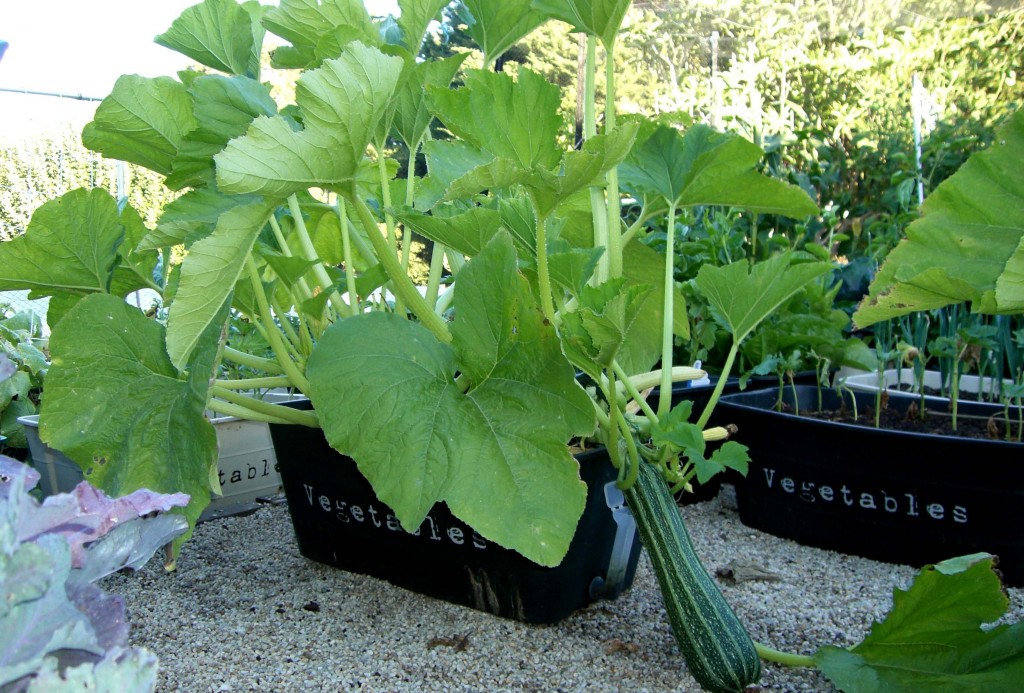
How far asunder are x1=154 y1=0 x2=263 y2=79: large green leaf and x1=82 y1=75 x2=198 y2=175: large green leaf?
0.10 meters

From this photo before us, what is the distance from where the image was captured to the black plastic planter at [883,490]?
131 cm

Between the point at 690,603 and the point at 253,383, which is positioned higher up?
the point at 253,383

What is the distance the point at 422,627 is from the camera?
115 cm

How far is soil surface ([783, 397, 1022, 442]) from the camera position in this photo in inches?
60.2

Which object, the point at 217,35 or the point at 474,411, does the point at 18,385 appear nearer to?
the point at 217,35

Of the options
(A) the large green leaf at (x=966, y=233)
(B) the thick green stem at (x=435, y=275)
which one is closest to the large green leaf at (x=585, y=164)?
(B) the thick green stem at (x=435, y=275)

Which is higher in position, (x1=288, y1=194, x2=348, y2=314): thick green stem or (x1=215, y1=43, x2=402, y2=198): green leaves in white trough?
(x1=215, y1=43, x2=402, y2=198): green leaves in white trough

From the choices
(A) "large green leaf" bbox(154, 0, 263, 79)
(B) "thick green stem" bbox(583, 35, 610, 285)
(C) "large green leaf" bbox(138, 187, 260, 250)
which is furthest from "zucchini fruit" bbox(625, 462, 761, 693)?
→ (A) "large green leaf" bbox(154, 0, 263, 79)

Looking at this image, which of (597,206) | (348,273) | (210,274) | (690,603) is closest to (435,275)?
(348,273)

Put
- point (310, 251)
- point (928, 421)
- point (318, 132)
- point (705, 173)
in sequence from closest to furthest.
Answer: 1. point (318, 132)
2. point (705, 173)
3. point (310, 251)
4. point (928, 421)

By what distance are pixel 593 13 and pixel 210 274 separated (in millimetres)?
612

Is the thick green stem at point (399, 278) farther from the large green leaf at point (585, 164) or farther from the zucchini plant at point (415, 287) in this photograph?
the large green leaf at point (585, 164)

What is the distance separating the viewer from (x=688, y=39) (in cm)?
1023

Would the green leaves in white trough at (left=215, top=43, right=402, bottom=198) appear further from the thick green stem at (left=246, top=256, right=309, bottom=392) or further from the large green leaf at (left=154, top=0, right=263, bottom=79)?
the large green leaf at (left=154, top=0, right=263, bottom=79)
